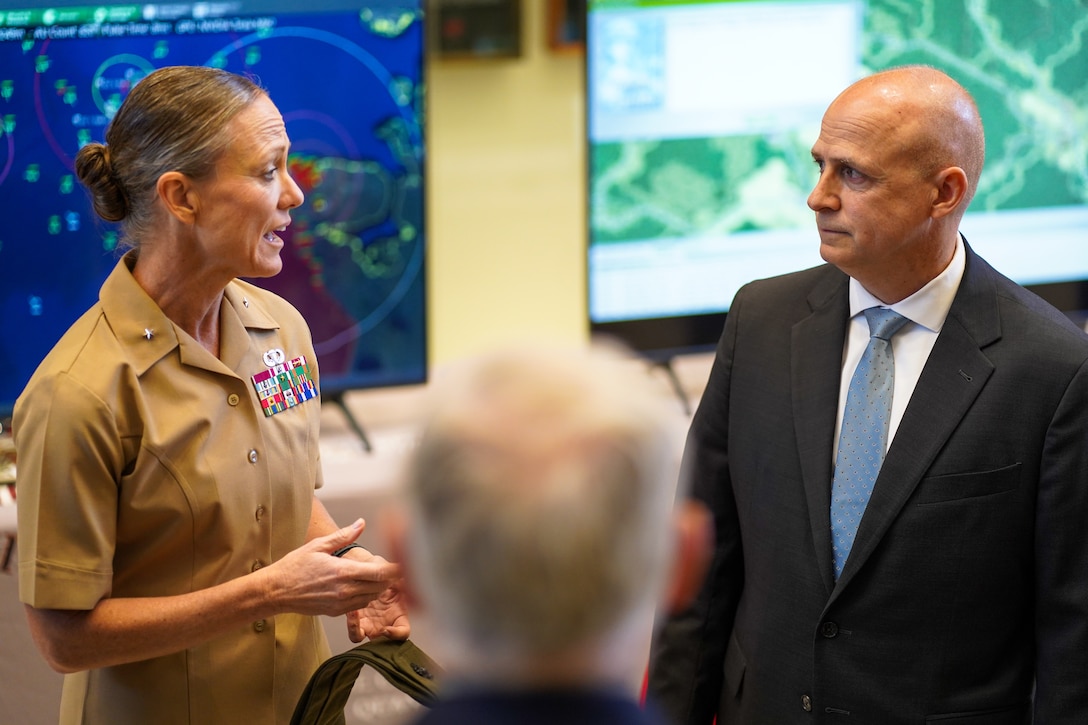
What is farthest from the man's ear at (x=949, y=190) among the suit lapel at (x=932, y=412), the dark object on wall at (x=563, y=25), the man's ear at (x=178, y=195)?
the dark object on wall at (x=563, y=25)

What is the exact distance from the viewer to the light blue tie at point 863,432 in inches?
70.3

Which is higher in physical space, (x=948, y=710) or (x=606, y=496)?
(x=606, y=496)

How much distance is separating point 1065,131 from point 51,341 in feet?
9.39

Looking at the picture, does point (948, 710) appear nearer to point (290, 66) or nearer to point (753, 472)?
point (753, 472)

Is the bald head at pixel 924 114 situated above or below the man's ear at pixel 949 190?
above

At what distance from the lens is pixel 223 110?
5.50ft

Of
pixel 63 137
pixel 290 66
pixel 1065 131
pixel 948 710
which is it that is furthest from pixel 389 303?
pixel 1065 131

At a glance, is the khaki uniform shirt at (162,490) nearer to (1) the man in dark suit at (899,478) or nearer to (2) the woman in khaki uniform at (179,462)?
(2) the woman in khaki uniform at (179,462)

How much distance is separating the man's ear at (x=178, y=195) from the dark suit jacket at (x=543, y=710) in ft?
3.26

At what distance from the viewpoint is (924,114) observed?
181cm

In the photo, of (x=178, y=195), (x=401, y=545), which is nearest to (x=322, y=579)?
(x=178, y=195)

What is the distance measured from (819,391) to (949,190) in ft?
1.19

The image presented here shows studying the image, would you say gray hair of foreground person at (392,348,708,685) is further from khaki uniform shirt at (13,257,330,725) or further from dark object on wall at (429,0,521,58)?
dark object on wall at (429,0,521,58)

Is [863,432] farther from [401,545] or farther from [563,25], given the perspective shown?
[563,25]
